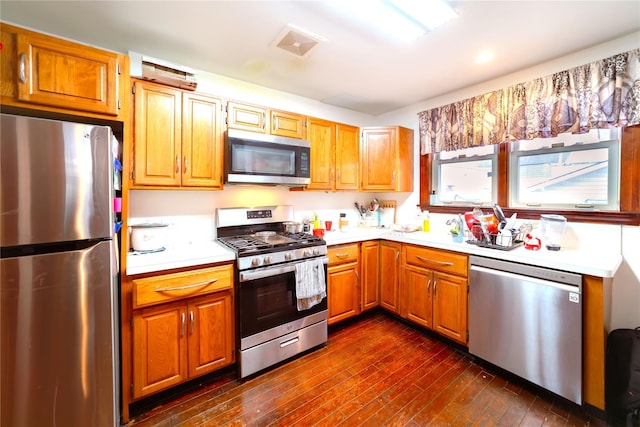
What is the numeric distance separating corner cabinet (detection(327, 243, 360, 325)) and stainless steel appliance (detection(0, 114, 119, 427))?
5.34ft

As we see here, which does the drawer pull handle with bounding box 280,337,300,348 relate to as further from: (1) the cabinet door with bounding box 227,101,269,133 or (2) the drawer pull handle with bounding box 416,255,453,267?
(1) the cabinet door with bounding box 227,101,269,133

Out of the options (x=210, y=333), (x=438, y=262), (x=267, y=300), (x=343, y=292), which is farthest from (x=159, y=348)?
→ (x=438, y=262)

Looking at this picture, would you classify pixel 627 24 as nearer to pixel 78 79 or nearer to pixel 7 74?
pixel 78 79

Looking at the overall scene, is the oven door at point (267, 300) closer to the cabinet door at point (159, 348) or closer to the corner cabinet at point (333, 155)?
the cabinet door at point (159, 348)

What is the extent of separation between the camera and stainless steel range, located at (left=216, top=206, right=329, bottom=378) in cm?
191

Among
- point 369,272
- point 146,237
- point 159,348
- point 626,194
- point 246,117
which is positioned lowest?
point 159,348

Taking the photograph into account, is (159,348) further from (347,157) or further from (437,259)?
(347,157)

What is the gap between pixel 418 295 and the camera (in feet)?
8.23

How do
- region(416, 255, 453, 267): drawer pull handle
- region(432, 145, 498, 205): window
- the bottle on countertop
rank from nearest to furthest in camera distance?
region(416, 255, 453, 267): drawer pull handle
region(432, 145, 498, 205): window
the bottle on countertop

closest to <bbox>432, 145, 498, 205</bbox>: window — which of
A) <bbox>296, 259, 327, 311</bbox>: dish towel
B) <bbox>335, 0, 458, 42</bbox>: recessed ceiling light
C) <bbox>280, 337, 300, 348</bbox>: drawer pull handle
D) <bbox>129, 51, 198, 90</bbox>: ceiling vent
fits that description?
<bbox>335, 0, 458, 42</bbox>: recessed ceiling light

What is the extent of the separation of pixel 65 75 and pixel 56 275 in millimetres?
1016

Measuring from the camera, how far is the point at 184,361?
1740 millimetres

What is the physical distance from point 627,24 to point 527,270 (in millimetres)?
1722

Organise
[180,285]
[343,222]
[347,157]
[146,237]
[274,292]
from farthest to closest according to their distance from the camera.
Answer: [343,222] < [347,157] < [274,292] < [146,237] < [180,285]
